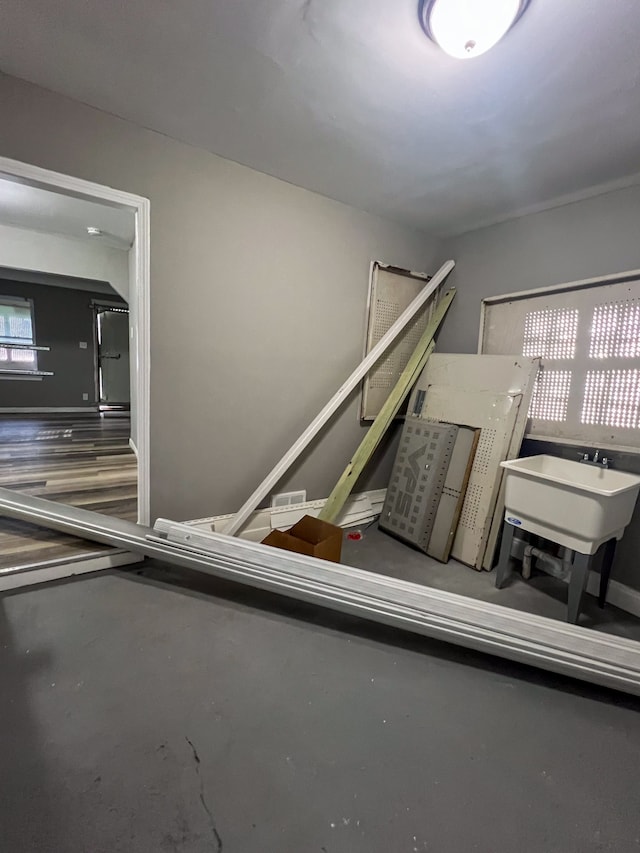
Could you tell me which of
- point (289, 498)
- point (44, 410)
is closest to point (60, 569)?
point (289, 498)

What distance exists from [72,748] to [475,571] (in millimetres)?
2206

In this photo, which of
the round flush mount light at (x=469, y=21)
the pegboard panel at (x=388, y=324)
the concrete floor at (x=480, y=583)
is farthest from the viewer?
the pegboard panel at (x=388, y=324)

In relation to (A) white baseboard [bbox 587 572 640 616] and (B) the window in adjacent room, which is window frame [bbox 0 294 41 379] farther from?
(A) white baseboard [bbox 587 572 640 616]

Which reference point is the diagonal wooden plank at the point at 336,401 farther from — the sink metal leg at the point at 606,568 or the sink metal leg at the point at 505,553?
the sink metal leg at the point at 606,568

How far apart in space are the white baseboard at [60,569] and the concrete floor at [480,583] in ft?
4.47

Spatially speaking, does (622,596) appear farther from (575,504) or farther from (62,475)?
(62,475)

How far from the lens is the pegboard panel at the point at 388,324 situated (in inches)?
112

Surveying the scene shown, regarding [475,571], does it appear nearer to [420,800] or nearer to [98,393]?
[420,800]

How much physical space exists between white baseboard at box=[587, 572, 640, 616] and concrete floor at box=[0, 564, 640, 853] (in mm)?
835

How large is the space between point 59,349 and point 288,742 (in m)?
8.12

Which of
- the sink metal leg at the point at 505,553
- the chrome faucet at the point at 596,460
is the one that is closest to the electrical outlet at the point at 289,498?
the sink metal leg at the point at 505,553

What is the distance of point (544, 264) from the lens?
2453 millimetres

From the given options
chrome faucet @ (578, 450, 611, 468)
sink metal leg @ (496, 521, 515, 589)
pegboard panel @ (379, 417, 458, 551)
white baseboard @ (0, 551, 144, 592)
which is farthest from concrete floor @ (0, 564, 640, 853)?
chrome faucet @ (578, 450, 611, 468)

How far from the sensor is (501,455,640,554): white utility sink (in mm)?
1733
